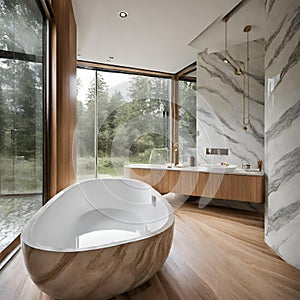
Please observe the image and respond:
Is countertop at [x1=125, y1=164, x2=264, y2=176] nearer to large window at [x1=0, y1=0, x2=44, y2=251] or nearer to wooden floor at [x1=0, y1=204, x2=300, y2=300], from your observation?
wooden floor at [x1=0, y1=204, x2=300, y2=300]

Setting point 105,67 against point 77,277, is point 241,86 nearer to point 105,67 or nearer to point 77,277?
point 105,67

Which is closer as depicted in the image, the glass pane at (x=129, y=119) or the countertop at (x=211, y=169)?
the countertop at (x=211, y=169)

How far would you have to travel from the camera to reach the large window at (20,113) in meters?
1.82

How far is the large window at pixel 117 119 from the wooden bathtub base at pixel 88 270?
3437 mm

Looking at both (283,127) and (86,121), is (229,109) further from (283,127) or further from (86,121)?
(86,121)

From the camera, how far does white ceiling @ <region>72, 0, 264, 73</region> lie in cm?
290

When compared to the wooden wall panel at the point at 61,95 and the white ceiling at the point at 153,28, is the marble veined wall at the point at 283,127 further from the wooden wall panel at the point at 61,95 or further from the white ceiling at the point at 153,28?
the wooden wall panel at the point at 61,95

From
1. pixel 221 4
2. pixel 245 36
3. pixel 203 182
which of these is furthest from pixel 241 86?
pixel 203 182

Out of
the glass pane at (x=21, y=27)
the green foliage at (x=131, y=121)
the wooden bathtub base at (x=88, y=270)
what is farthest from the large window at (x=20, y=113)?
the green foliage at (x=131, y=121)

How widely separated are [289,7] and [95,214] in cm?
295

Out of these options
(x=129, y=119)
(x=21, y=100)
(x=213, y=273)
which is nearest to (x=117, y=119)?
(x=129, y=119)

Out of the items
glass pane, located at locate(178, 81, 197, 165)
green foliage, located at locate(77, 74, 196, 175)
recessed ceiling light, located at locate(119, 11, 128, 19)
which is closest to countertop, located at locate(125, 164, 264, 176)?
green foliage, located at locate(77, 74, 196, 175)

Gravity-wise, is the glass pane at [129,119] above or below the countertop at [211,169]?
above

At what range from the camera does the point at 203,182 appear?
11.9 feet
